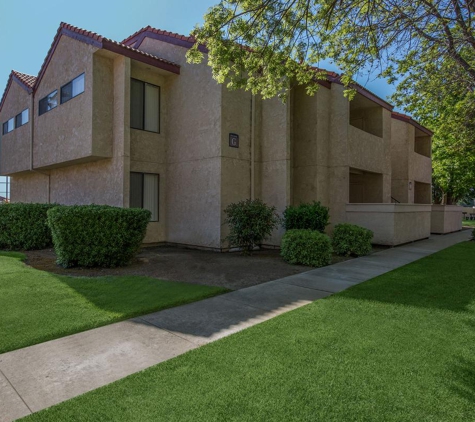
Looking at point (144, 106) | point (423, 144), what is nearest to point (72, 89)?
point (144, 106)

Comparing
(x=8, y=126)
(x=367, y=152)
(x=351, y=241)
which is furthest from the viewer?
(x=8, y=126)

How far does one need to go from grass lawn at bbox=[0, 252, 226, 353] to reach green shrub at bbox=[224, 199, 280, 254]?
3717 mm

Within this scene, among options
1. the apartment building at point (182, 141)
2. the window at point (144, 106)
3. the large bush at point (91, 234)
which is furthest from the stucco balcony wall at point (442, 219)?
the large bush at point (91, 234)

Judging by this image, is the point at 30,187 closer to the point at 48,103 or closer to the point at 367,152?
the point at 48,103

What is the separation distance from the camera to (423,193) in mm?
21359

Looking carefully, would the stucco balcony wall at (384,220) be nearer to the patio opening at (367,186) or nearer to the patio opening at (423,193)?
the patio opening at (367,186)

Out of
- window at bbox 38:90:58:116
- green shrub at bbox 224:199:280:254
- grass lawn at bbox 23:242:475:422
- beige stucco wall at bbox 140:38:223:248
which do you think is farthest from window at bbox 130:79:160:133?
grass lawn at bbox 23:242:475:422

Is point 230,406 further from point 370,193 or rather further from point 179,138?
point 370,193

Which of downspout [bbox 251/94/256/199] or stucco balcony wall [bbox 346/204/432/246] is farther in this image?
stucco balcony wall [bbox 346/204/432/246]

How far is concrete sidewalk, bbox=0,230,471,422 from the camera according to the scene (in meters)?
Result: 2.89

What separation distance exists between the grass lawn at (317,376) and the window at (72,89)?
11.0m

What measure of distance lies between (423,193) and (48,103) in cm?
2205

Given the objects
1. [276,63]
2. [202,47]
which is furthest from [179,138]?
[276,63]

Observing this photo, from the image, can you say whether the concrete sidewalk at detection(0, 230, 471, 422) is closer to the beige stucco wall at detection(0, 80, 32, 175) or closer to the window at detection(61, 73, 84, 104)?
the window at detection(61, 73, 84, 104)
